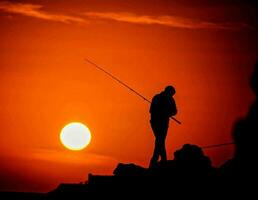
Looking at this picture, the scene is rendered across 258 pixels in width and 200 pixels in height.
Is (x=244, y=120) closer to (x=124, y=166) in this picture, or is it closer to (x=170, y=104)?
(x=170, y=104)

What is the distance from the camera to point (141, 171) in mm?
20594

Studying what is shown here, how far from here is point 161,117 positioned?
21.5 meters

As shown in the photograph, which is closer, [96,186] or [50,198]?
[96,186]

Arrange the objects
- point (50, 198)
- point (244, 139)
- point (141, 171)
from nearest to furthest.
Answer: point (244, 139) → point (141, 171) → point (50, 198)

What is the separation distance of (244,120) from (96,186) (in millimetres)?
5599

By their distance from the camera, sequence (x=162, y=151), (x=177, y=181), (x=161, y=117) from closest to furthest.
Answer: (x=177, y=181) → (x=162, y=151) → (x=161, y=117)

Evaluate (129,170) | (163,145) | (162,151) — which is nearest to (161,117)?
(163,145)

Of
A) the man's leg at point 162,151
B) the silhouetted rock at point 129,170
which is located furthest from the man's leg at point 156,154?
the silhouetted rock at point 129,170

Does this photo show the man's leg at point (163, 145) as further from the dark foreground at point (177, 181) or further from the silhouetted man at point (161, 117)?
the dark foreground at point (177, 181)

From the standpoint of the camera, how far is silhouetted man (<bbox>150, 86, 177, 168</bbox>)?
70.2 feet

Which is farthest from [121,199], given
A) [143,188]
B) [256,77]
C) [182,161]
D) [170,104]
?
[256,77]

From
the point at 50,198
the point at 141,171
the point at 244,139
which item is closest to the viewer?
the point at 244,139

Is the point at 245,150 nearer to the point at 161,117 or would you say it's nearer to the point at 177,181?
the point at 177,181

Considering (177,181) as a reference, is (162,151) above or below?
above
